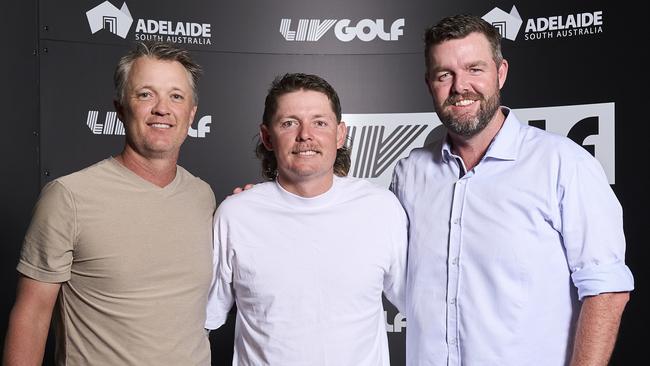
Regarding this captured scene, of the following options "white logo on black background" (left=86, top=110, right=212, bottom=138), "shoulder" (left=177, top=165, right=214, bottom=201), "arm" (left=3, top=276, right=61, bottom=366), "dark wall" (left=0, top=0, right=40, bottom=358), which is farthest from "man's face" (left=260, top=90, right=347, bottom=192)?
"dark wall" (left=0, top=0, right=40, bottom=358)

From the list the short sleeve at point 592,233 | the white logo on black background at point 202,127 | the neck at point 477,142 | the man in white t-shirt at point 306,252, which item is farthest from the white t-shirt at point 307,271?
the white logo on black background at point 202,127

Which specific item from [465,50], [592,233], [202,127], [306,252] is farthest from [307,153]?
[202,127]

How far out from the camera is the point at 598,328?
1.60 metres

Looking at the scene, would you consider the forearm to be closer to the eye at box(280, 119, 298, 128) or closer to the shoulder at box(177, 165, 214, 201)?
the shoulder at box(177, 165, 214, 201)

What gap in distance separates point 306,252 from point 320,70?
1.55 m

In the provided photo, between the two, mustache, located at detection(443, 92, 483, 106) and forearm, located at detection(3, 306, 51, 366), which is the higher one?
mustache, located at detection(443, 92, 483, 106)

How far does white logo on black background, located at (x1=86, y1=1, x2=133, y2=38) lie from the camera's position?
294cm

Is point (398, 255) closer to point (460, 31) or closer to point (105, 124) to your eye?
point (460, 31)

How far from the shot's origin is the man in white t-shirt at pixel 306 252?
172 cm

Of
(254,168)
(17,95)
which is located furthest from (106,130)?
(254,168)

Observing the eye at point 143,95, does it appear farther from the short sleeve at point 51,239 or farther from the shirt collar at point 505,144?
the shirt collar at point 505,144

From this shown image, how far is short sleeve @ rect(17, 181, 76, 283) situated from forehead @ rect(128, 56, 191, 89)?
34cm

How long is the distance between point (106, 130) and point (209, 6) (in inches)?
27.2

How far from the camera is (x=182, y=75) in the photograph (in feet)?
5.89
